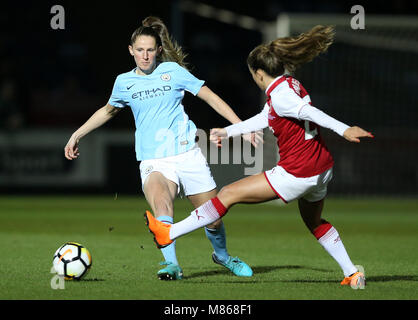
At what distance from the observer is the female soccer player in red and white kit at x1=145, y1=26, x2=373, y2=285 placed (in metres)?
5.88

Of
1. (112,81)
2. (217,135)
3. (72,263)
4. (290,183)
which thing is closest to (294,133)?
(290,183)

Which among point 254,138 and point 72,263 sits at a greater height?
point 254,138

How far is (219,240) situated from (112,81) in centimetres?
1426

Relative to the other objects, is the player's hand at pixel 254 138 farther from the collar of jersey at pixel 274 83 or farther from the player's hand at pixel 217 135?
the collar of jersey at pixel 274 83

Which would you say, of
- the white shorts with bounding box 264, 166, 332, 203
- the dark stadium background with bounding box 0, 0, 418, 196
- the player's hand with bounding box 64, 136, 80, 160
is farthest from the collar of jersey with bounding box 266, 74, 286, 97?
the dark stadium background with bounding box 0, 0, 418, 196

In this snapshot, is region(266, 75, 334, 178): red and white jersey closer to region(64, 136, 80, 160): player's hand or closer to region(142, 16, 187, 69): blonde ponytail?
region(142, 16, 187, 69): blonde ponytail

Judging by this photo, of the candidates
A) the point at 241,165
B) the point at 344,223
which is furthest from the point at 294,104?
the point at 241,165

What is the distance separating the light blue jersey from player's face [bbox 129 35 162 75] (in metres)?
0.09

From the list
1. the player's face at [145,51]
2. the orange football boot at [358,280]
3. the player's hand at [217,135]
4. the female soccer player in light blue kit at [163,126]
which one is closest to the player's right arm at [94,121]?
the female soccer player in light blue kit at [163,126]

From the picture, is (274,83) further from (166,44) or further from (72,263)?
(72,263)

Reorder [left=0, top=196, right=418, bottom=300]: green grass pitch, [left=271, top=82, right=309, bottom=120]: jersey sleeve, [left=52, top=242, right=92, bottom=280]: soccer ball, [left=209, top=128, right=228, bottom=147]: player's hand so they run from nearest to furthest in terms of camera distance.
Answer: [left=271, top=82, right=309, bottom=120]: jersey sleeve, [left=0, top=196, right=418, bottom=300]: green grass pitch, [left=209, top=128, right=228, bottom=147]: player's hand, [left=52, top=242, right=92, bottom=280]: soccer ball

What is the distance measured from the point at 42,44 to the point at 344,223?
38.9 ft

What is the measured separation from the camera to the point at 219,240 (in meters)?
6.95

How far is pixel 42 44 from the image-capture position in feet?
72.2
